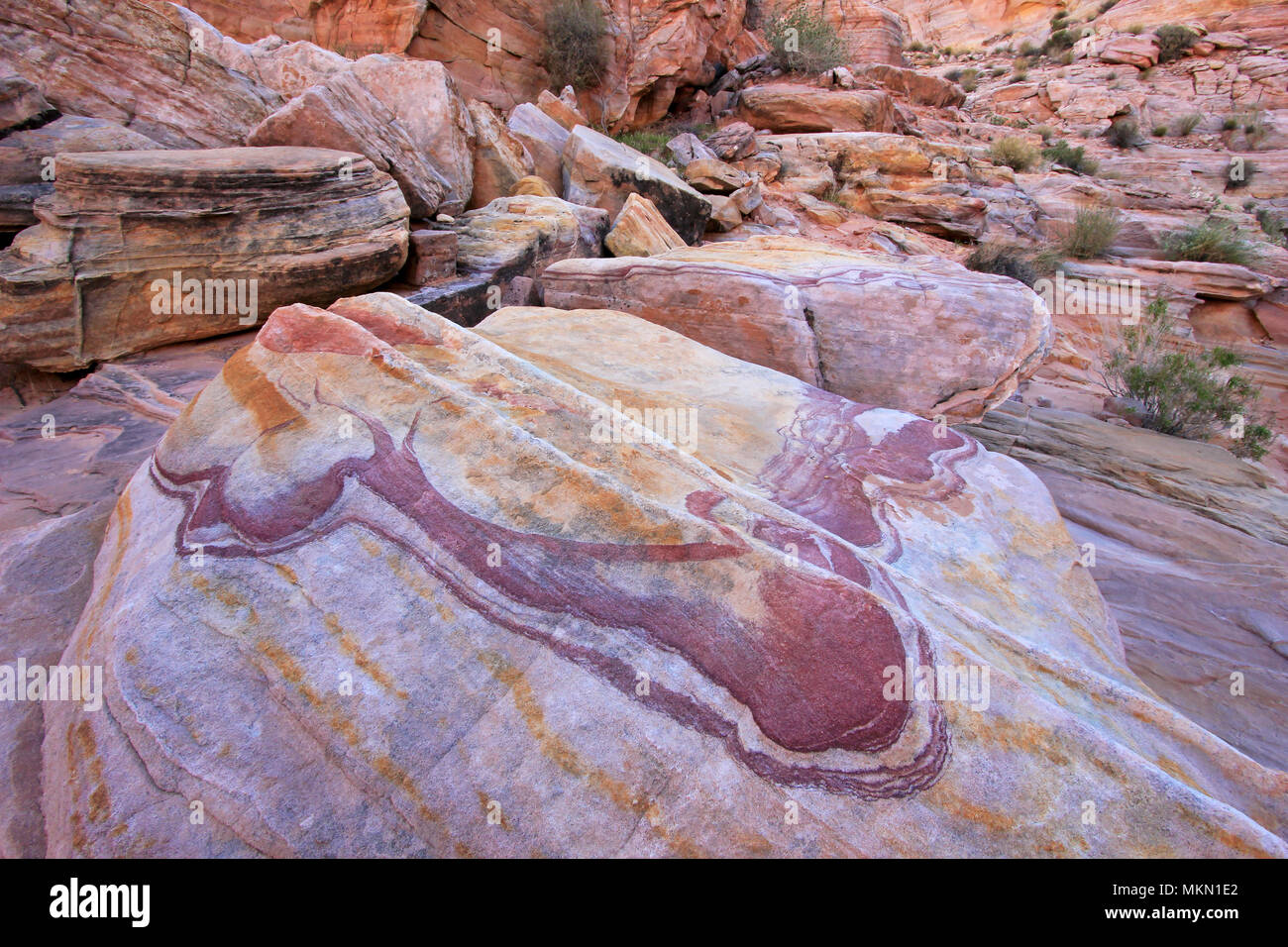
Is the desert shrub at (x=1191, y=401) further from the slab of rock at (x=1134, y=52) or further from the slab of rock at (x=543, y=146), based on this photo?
the slab of rock at (x=1134, y=52)

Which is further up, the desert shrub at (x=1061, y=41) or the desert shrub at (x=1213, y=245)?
the desert shrub at (x=1061, y=41)

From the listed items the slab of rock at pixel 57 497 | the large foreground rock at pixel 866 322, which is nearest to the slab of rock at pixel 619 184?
the large foreground rock at pixel 866 322

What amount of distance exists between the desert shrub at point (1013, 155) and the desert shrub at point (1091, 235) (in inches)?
121

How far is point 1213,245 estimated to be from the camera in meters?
8.71

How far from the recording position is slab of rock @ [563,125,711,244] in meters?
7.03

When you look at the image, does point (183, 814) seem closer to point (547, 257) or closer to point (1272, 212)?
point (547, 257)

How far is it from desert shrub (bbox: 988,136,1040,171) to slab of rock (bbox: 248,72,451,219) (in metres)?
11.4

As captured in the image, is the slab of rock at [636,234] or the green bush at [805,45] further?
the green bush at [805,45]

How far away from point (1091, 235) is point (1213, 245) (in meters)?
1.56

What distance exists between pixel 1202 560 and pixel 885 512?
200 cm

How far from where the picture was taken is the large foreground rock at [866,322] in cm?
378

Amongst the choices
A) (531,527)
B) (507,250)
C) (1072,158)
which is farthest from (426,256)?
(1072,158)

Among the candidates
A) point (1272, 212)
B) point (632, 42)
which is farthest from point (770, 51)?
point (1272, 212)
